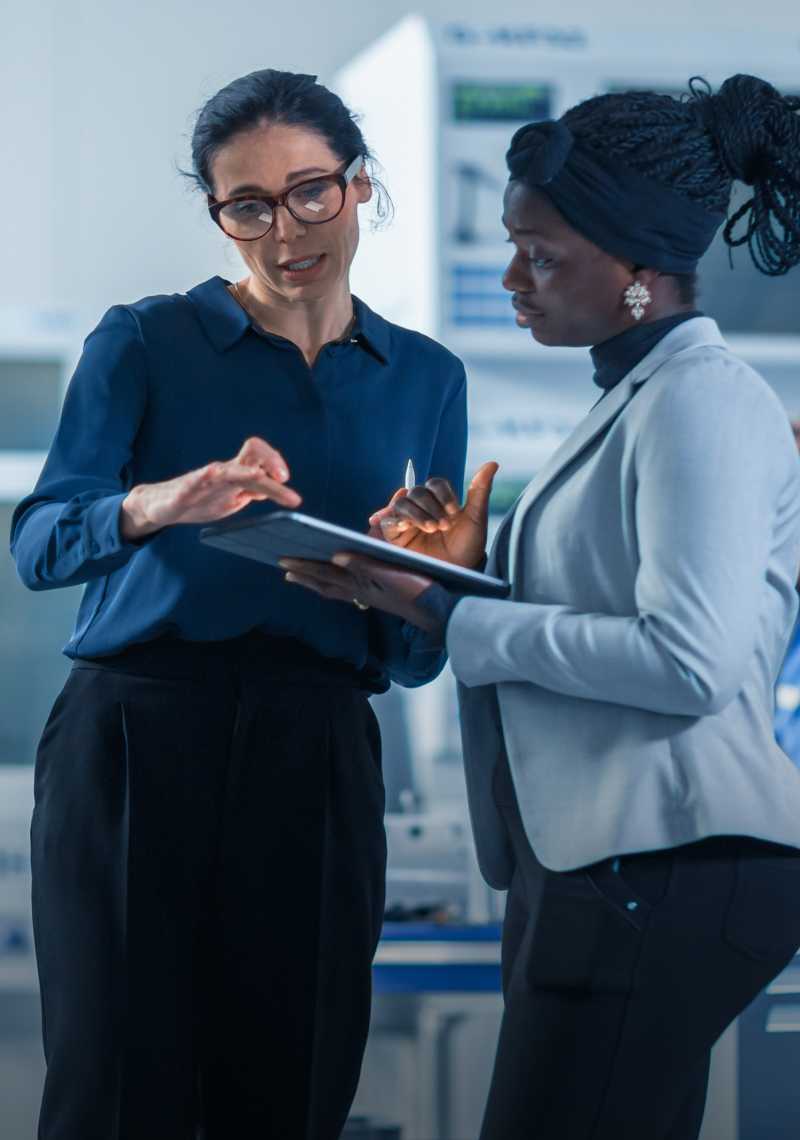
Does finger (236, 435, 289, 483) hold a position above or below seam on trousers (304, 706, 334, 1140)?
above

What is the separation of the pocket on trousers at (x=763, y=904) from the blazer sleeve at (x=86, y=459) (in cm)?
67

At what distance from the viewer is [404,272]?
294 cm

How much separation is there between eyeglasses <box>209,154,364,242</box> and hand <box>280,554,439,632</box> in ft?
1.41

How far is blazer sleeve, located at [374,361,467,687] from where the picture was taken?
5.09 feet

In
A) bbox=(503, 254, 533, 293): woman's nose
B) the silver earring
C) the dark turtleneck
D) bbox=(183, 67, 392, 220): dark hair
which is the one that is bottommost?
the dark turtleneck

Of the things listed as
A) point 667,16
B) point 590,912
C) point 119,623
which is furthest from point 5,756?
point 667,16

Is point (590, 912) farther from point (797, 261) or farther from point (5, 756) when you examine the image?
point (5, 756)

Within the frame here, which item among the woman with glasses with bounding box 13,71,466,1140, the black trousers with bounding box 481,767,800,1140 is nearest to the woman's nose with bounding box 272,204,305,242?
the woman with glasses with bounding box 13,71,466,1140

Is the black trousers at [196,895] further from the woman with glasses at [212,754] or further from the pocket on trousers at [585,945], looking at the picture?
the pocket on trousers at [585,945]

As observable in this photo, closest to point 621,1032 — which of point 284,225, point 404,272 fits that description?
point 284,225

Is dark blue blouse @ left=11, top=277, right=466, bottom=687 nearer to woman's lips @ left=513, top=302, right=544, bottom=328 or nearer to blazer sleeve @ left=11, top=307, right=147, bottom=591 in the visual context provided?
blazer sleeve @ left=11, top=307, right=147, bottom=591

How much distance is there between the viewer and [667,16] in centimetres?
373

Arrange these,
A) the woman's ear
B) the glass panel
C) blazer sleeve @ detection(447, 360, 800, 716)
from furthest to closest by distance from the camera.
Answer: the glass panel < the woman's ear < blazer sleeve @ detection(447, 360, 800, 716)

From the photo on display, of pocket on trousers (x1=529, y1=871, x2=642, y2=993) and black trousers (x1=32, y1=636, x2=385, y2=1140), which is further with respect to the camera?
black trousers (x1=32, y1=636, x2=385, y2=1140)
